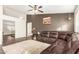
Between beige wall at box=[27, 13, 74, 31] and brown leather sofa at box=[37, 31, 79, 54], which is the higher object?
beige wall at box=[27, 13, 74, 31]

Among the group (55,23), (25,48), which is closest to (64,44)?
(55,23)

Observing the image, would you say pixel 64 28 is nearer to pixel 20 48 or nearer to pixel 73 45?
pixel 73 45

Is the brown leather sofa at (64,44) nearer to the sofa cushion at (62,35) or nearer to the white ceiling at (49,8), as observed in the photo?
the sofa cushion at (62,35)

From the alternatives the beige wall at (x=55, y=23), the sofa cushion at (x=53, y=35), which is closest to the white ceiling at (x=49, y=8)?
the beige wall at (x=55, y=23)

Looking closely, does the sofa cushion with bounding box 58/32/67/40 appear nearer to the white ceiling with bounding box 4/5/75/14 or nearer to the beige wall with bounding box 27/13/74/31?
the beige wall with bounding box 27/13/74/31

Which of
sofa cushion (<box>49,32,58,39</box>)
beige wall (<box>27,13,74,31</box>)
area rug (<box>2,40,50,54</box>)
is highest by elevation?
beige wall (<box>27,13,74,31</box>)

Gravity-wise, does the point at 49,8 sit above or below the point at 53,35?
above

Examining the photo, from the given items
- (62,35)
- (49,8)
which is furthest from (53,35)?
(49,8)

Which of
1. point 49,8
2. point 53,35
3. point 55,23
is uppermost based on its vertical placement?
point 49,8

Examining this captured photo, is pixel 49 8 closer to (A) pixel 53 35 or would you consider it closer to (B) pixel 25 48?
(A) pixel 53 35

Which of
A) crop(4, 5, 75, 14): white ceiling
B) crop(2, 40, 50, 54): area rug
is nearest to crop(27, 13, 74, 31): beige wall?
crop(4, 5, 75, 14): white ceiling

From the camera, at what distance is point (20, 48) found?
156 cm
